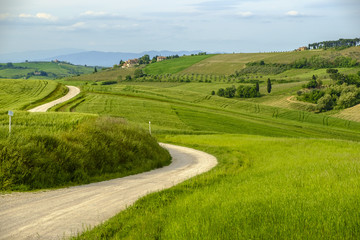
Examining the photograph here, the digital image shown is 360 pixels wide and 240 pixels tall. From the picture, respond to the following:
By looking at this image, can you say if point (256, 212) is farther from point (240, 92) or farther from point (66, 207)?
point (240, 92)

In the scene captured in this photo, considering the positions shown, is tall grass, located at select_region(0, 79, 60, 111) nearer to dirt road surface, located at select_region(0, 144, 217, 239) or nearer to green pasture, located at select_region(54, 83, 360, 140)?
green pasture, located at select_region(54, 83, 360, 140)

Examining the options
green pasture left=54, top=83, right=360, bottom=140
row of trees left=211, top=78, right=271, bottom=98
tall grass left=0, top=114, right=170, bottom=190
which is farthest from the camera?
row of trees left=211, top=78, right=271, bottom=98

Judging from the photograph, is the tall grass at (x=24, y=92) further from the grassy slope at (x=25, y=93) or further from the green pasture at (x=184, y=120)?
the green pasture at (x=184, y=120)

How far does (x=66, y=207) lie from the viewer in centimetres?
1223

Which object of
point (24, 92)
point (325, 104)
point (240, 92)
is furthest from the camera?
point (240, 92)

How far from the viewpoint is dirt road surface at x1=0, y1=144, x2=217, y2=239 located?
984cm

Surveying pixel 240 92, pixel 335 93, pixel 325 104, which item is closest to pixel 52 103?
pixel 325 104

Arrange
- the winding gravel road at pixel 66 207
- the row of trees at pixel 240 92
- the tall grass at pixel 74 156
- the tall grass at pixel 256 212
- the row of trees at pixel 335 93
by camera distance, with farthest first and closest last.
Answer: the row of trees at pixel 240 92, the row of trees at pixel 335 93, the tall grass at pixel 74 156, the winding gravel road at pixel 66 207, the tall grass at pixel 256 212

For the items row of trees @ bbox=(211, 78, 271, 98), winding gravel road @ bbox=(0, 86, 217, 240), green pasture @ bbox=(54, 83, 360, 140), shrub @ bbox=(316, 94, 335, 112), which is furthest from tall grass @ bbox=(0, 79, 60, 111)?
shrub @ bbox=(316, 94, 335, 112)

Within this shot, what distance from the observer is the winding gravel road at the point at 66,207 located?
9.84 metres

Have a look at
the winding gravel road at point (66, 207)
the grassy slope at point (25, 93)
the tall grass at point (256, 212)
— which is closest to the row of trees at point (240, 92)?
the grassy slope at point (25, 93)

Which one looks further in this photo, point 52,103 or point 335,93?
point 335,93

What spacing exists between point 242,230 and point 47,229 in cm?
523

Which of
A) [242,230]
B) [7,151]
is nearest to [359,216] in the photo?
[242,230]
